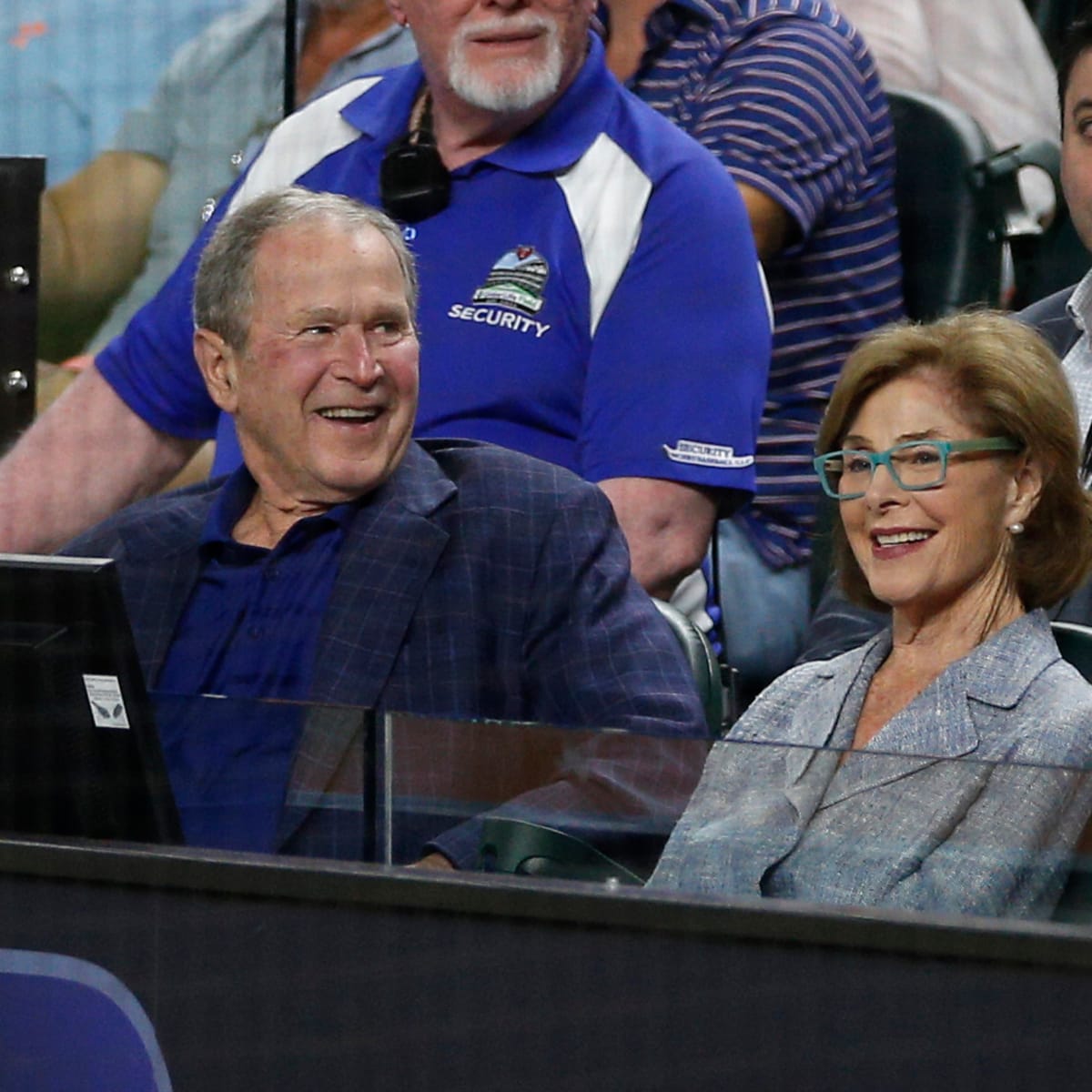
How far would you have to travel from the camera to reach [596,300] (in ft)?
8.46

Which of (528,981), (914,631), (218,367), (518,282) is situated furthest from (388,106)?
(528,981)

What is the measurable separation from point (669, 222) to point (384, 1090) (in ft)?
3.93

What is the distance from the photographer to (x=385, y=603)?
2.36 metres

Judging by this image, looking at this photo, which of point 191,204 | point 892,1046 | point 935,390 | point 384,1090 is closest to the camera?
point 892,1046

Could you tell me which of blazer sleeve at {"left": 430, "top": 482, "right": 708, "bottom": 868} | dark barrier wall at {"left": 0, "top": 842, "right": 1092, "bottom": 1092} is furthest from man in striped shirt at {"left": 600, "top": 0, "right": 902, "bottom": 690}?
dark barrier wall at {"left": 0, "top": 842, "right": 1092, "bottom": 1092}

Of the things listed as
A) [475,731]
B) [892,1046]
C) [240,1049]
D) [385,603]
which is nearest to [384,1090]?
[240,1049]

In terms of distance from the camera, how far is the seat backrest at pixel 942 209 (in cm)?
238

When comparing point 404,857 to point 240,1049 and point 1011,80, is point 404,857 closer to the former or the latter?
point 240,1049

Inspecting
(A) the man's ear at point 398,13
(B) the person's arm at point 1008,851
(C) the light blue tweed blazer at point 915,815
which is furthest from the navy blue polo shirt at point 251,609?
(B) the person's arm at point 1008,851

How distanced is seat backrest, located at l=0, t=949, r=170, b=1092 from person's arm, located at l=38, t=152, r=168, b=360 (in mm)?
1162

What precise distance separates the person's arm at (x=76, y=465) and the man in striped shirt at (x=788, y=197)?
0.78 m

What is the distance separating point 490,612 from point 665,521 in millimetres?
289

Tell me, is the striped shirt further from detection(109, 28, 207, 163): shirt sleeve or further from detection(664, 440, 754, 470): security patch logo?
detection(109, 28, 207, 163): shirt sleeve

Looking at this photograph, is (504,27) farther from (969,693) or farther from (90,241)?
(969,693)
